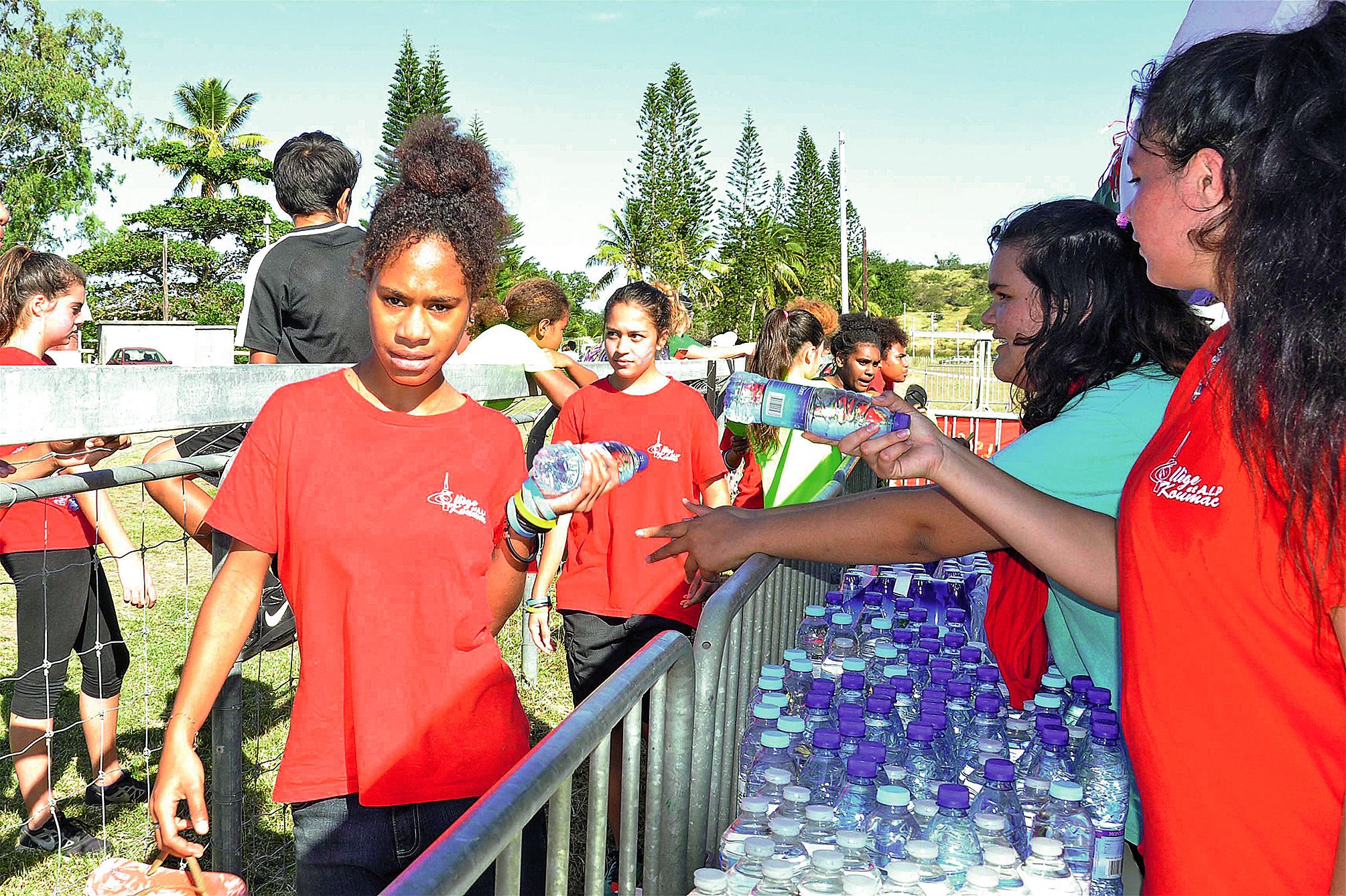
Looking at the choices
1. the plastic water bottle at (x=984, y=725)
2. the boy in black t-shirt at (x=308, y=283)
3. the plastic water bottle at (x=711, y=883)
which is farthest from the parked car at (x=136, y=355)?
the plastic water bottle at (x=711, y=883)

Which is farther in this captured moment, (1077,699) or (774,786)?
(1077,699)

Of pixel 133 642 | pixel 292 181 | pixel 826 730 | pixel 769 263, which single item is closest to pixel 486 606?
pixel 826 730

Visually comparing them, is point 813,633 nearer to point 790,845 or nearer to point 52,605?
point 790,845

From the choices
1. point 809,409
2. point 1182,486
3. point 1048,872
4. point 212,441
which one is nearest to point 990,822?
point 1048,872

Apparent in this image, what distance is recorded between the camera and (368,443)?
211 centimetres

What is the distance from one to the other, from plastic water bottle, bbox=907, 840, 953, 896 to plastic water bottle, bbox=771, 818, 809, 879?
18cm

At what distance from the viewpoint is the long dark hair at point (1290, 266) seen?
124 cm

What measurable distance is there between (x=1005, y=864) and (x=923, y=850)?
149 mm

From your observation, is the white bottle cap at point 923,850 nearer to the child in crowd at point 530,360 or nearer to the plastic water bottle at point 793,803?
the plastic water bottle at point 793,803

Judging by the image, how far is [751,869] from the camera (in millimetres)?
1754

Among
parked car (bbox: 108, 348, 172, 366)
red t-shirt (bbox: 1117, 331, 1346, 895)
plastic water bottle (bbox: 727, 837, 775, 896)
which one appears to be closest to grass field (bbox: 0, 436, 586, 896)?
plastic water bottle (bbox: 727, 837, 775, 896)

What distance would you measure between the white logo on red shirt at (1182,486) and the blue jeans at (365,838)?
1340 millimetres

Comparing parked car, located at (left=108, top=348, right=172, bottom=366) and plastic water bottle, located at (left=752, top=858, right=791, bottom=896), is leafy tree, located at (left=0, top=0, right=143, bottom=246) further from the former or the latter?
plastic water bottle, located at (left=752, top=858, right=791, bottom=896)

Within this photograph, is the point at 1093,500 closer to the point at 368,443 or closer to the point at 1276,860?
the point at 1276,860
